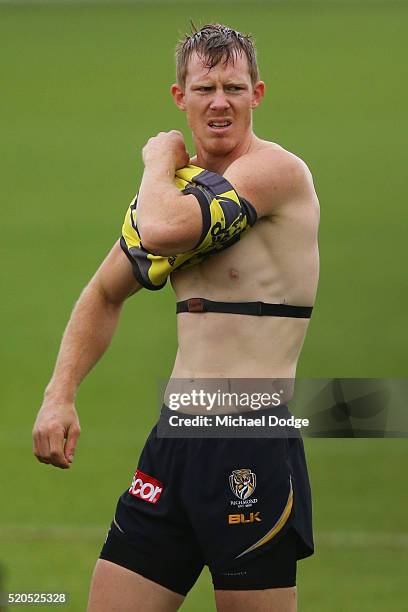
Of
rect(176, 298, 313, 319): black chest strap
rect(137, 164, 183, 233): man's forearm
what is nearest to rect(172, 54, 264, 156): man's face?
rect(137, 164, 183, 233): man's forearm

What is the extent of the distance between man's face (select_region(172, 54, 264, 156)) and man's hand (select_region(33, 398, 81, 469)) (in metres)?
1.08

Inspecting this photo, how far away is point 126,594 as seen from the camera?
213 inches

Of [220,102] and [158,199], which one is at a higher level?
[220,102]

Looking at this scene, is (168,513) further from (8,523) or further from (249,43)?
(8,523)

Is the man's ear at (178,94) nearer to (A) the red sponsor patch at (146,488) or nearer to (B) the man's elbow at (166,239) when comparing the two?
(B) the man's elbow at (166,239)

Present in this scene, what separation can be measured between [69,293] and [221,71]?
484 inches

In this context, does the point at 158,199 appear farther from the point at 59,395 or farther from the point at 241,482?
the point at 241,482

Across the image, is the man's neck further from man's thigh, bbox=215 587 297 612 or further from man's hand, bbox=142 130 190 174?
man's thigh, bbox=215 587 297 612

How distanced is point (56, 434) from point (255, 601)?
91cm

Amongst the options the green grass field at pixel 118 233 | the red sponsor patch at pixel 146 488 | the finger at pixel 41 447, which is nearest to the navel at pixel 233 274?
the red sponsor patch at pixel 146 488

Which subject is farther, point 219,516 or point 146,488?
point 146,488

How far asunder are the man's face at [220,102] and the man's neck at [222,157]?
22mm

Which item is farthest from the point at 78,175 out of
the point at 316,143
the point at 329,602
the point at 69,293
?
the point at 329,602

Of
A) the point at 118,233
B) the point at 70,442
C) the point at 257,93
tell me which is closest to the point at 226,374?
the point at 70,442
